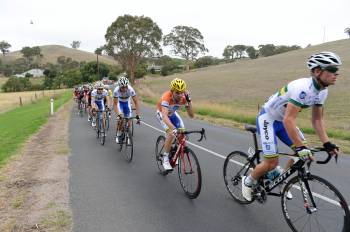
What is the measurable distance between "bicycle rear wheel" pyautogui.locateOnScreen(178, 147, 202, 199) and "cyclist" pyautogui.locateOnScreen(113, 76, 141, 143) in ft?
11.4

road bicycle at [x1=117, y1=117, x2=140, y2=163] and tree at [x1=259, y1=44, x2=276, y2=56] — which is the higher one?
tree at [x1=259, y1=44, x2=276, y2=56]

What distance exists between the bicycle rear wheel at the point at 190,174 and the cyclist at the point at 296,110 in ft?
3.43

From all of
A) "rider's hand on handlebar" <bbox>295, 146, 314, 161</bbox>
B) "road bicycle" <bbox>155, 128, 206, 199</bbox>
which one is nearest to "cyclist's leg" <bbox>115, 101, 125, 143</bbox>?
"road bicycle" <bbox>155, 128, 206, 199</bbox>

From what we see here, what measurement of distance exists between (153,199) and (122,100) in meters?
5.28

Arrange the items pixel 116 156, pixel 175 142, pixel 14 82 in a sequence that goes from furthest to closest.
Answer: pixel 14 82, pixel 116 156, pixel 175 142

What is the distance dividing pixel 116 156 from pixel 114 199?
13.6 feet

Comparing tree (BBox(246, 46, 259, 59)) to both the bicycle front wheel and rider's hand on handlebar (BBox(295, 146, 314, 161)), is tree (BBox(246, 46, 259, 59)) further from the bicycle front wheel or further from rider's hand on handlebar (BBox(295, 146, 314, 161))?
rider's hand on handlebar (BBox(295, 146, 314, 161))

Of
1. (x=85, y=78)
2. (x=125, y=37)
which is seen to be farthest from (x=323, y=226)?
(x=85, y=78)

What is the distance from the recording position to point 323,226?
4820 mm

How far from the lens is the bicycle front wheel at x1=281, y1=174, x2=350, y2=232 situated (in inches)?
A: 178

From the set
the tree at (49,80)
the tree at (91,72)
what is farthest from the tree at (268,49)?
the tree at (49,80)

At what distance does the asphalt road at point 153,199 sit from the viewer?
18.3 feet

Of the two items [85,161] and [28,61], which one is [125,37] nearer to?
[85,161]

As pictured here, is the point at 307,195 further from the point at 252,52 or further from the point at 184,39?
the point at 252,52
